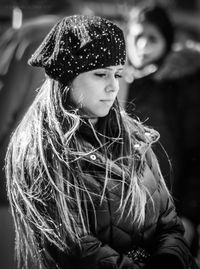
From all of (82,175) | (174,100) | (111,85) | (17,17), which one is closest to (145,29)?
(174,100)

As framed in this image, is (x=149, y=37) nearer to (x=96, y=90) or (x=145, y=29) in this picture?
(x=145, y=29)

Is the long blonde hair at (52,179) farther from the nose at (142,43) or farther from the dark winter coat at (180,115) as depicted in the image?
the nose at (142,43)

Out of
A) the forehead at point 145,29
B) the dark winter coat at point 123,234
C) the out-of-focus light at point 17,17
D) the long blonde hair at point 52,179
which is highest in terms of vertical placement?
the out-of-focus light at point 17,17

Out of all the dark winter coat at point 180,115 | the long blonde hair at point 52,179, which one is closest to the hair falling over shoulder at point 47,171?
the long blonde hair at point 52,179

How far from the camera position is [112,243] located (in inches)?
65.8

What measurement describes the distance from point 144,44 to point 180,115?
54 cm

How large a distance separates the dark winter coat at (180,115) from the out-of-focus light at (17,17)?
2.50 ft

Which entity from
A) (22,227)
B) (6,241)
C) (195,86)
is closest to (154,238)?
(22,227)

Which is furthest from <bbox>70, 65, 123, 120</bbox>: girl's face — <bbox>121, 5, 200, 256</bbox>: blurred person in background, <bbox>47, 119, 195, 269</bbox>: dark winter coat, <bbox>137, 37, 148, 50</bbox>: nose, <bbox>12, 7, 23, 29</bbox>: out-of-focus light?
<bbox>137, 37, 148, 50</bbox>: nose

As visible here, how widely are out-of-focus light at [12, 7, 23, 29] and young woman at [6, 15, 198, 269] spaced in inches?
44.2

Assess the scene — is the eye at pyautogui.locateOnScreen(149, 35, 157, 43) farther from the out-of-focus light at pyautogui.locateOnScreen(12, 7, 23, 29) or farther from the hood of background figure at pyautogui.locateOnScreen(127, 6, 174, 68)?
the out-of-focus light at pyautogui.locateOnScreen(12, 7, 23, 29)

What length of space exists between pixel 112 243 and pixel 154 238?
0.60 ft

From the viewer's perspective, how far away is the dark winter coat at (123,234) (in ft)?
5.24

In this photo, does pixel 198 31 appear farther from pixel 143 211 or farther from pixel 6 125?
pixel 143 211
